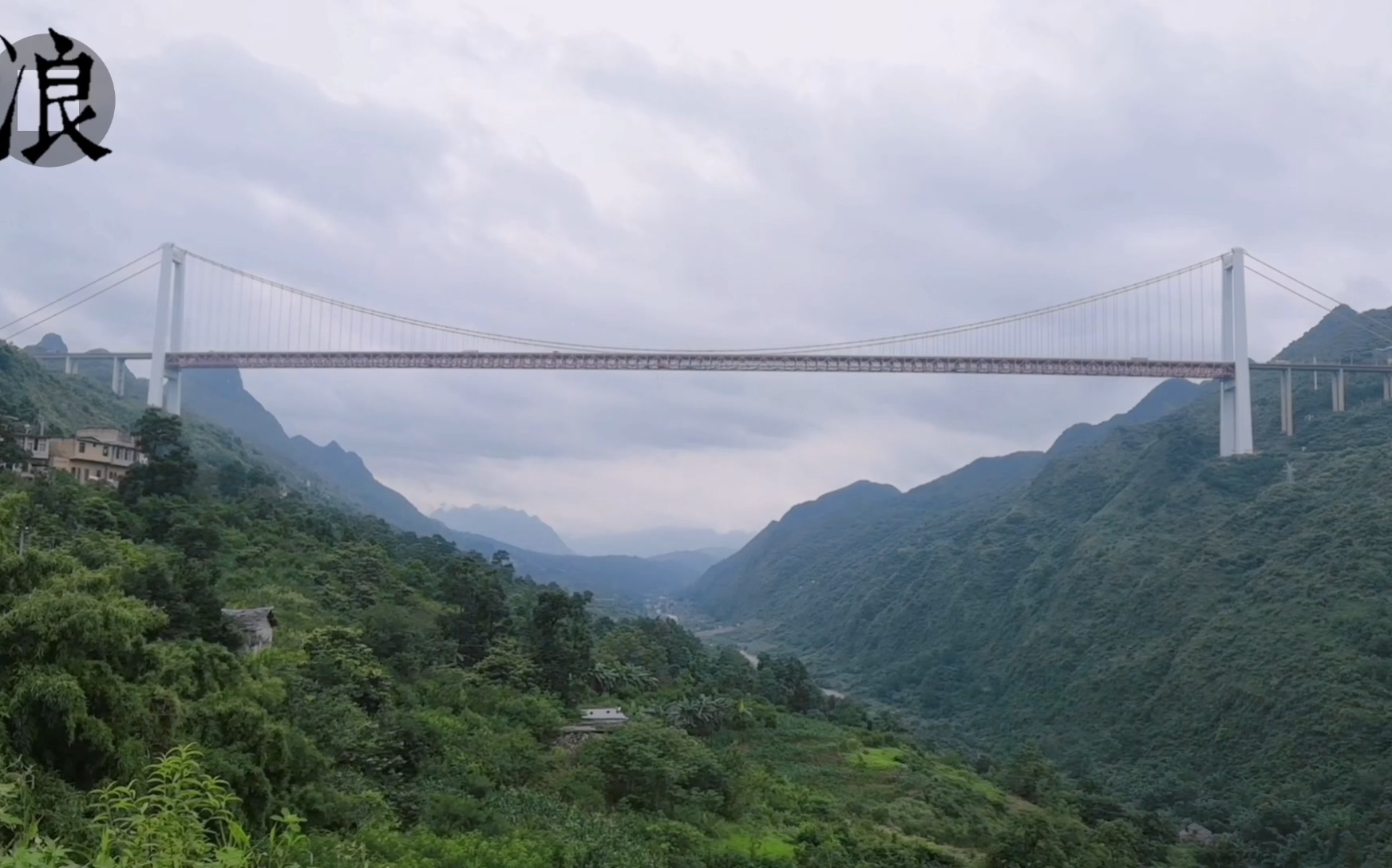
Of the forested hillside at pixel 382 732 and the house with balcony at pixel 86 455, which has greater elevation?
the house with balcony at pixel 86 455

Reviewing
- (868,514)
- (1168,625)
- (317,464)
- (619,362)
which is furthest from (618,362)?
(317,464)

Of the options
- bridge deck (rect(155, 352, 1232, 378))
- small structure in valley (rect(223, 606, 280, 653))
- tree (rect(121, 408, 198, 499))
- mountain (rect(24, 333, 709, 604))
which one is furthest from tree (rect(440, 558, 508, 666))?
mountain (rect(24, 333, 709, 604))

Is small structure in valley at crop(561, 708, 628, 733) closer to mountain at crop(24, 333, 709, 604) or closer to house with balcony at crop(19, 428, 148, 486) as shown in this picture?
house with balcony at crop(19, 428, 148, 486)

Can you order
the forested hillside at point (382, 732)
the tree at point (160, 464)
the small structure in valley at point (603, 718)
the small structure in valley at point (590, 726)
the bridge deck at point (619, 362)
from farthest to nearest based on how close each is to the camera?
1. the bridge deck at point (619, 362)
2. the tree at point (160, 464)
3. the small structure in valley at point (603, 718)
4. the small structure in valley at point (590, 726)
5. the forested hillside at point (382, 732)

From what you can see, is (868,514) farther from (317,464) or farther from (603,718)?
(603,718)

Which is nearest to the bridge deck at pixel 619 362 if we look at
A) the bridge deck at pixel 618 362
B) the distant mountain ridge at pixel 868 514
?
the bridge deck at pixel 618 362

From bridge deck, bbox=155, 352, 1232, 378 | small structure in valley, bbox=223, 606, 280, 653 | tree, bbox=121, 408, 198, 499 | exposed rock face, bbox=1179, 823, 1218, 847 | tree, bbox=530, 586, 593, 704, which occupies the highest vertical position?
bridge deck, bbox=155, 352, 1232, 378

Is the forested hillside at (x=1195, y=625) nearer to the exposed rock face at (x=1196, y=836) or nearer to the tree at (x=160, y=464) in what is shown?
the exposed rock face at (x=1196, y=836)
